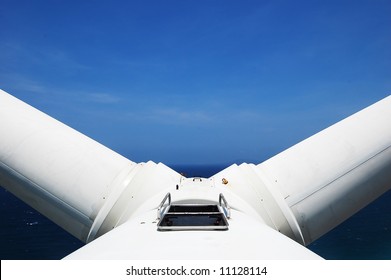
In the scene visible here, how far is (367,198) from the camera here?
9.71 m

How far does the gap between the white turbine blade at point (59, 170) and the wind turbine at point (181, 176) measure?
3cm

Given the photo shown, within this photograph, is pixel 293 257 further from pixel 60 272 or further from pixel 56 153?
pixel 56 153

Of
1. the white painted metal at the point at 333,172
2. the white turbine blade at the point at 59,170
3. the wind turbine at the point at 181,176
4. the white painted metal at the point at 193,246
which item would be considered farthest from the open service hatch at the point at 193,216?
the white painted metal at the point at 333,172

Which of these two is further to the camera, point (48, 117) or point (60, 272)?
point (48, 117)

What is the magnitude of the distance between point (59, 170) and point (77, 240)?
118 m

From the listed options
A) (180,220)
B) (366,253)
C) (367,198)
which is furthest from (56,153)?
(366,253)

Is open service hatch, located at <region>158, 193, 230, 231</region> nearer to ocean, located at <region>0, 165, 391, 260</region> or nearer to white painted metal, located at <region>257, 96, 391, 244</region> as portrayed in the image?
white painted metal, located at <region>257, 96, 391, 244</region>

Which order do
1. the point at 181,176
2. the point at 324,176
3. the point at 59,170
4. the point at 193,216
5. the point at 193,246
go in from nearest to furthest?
the point at 193,246
the point at 193,216
the point at 59,170
the point at 324,176
the point at 181,176

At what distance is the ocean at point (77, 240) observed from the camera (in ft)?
305

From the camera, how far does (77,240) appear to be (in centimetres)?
11519

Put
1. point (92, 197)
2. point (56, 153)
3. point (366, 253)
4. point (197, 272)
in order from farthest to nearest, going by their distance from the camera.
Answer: point (366, 253)
point (56, 153)
point (92, 197)
point (197, 272)

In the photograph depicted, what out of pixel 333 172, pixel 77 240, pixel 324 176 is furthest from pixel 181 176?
pixel 77 240

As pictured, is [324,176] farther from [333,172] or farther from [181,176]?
[181,176]

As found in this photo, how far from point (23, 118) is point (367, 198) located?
10.5 metres
